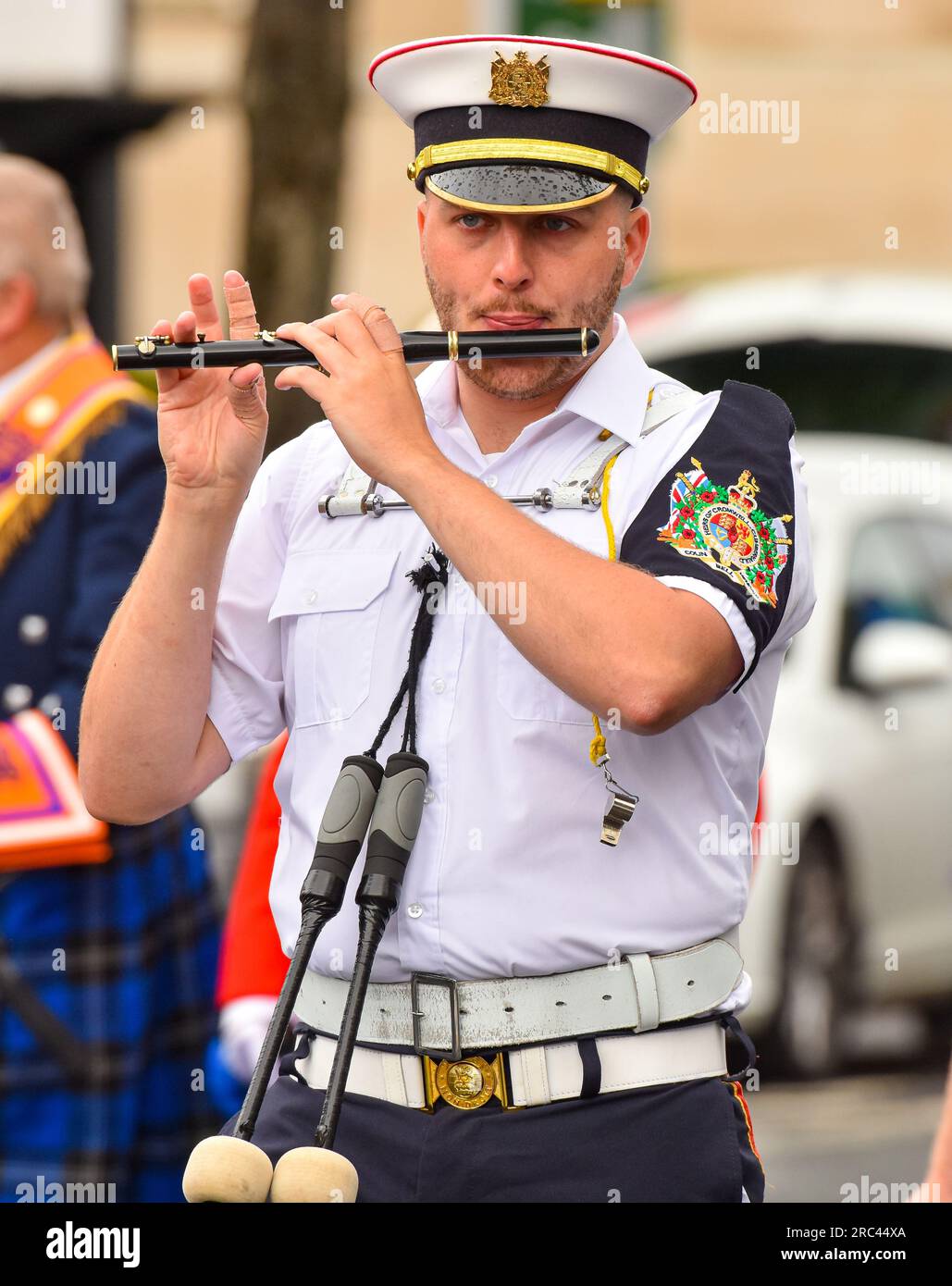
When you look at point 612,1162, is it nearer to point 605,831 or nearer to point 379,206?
point 605,831

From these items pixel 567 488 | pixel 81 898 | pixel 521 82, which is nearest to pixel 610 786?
pixel 567 488

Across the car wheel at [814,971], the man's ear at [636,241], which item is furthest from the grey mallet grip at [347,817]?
the car wheel at [814,971]

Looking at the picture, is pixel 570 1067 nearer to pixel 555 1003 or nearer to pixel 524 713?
pixel 555 1003

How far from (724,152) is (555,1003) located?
16.8m

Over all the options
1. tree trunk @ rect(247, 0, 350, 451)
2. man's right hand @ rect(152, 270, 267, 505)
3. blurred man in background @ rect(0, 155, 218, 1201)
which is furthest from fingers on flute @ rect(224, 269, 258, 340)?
tree trunk @ rect(247, 0, 350, 451)

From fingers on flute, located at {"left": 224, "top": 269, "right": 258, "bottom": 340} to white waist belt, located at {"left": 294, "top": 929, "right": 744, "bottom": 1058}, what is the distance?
2.66 feet

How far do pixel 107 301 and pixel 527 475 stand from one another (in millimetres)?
8784

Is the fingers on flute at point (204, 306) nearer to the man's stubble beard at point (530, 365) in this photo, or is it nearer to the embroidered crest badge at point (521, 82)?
the man's stubble beard at point (530, 365)

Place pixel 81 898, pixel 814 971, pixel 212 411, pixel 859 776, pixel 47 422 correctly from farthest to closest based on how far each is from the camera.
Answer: pixel 859 776 < pixel 814 971 < pixel 47 422 < pixel 81 898 < pixel 212 411

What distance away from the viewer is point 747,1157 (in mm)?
2943

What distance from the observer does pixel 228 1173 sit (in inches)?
102

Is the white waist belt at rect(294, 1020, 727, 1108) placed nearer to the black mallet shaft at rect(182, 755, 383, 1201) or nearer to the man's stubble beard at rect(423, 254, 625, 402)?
the black mallet shaft at rect(182, 755, 383, 1201)

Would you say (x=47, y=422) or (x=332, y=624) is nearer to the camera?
(x=332, y=624)

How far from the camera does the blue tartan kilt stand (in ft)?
14.5
